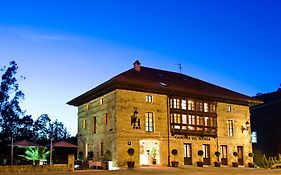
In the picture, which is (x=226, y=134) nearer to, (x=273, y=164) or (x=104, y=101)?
(x=273, y=164)

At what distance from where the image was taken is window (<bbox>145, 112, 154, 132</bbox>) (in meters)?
31.7

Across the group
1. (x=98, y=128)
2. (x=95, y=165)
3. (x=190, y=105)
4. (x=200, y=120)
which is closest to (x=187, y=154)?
(x=200, y=120)

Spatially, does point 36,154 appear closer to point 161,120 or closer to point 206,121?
point 161,120

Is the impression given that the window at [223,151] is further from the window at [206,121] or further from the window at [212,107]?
the window at [212,107]

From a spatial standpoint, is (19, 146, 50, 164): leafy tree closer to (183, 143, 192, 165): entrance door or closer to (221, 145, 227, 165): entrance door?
(183, 143, 192, 165): entrance door

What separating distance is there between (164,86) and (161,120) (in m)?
2.96

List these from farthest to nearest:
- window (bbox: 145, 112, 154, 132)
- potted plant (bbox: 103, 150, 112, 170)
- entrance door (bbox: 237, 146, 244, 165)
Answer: entrance door (bbox: 237, 146, 244, 165)
window (bbox: 145, 112, 154, 132)
potted plant (bbox: 103, 150, 112, 170)

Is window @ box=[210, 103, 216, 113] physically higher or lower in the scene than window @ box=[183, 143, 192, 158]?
higher

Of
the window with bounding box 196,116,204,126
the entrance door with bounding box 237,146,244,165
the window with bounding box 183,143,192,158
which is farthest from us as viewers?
the entrance door with bounding box 237,146,244,165

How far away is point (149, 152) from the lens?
31.3m

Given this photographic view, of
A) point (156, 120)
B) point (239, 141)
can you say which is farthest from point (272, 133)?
point (156, 120)

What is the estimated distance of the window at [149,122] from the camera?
104ft

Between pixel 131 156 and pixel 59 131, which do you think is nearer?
pixel 131 156

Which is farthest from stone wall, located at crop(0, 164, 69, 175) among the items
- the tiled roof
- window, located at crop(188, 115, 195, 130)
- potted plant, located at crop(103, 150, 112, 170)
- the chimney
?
the chimney
